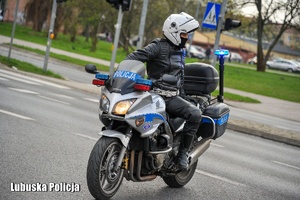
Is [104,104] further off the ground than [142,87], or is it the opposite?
[142,87]

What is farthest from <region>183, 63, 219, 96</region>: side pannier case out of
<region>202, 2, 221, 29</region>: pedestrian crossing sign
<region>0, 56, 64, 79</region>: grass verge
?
<region>0, 56, 64, 79</region>: grass verge

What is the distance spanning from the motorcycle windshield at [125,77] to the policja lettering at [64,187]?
1133mm

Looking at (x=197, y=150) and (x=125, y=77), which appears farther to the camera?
(x=197, y=150)

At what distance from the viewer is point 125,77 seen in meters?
5.91

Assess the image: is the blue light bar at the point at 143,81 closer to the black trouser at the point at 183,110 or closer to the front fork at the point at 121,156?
the front fork at the point at 121,156

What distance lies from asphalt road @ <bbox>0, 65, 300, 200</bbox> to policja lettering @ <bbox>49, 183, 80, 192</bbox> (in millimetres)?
24

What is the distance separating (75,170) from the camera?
23.2 feet

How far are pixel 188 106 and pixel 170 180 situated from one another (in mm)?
1103

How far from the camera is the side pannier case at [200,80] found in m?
7.68

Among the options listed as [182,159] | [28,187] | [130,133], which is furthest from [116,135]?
[182,159]

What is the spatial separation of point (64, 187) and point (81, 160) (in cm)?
158

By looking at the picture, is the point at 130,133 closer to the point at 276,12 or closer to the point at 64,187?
the point at 64,187

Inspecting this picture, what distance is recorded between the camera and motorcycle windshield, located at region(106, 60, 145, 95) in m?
5.85

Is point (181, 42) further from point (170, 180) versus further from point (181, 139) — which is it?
point (170, 180)
